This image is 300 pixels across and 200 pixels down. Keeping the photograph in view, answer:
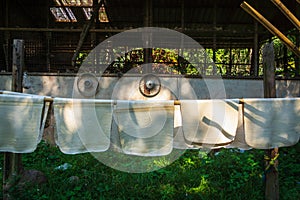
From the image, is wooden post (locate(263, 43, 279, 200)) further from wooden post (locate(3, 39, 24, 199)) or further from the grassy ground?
wooden post (locate(3, 39, 24, 199))

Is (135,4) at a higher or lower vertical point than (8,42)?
higher

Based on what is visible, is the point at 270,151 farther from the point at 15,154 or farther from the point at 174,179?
the point at 15,154

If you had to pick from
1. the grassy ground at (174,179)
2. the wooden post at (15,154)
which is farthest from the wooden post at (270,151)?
the wooden post at (15,154)

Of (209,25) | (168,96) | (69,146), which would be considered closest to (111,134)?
(69,146)

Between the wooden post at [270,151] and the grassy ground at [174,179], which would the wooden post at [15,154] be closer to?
the grassy ground at [174,179]

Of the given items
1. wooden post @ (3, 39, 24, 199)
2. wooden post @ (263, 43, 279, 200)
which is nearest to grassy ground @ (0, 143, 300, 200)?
wooden post @ (3, 39, 24, 199)

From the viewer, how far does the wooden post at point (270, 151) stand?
12.2 ft

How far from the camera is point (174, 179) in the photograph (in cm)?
500

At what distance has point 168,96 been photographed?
7.30 m

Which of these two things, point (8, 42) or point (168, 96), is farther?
point (8, 42)

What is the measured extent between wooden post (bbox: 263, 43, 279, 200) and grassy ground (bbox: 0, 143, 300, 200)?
1.10 feet

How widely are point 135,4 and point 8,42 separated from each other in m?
4.04

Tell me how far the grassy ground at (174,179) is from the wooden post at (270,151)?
335 millimetres

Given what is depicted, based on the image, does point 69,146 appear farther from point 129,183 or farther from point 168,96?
point 168,96
